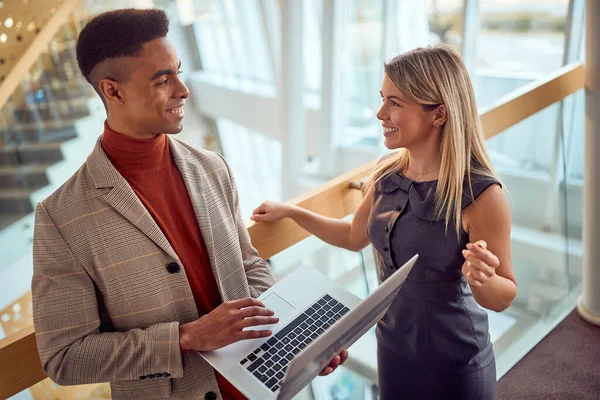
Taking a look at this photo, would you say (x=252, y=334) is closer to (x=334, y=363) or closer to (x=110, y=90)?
(x=334, y=363)

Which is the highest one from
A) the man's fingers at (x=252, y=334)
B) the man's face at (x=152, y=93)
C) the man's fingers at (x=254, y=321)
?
the man's face at (x=152, y=93)

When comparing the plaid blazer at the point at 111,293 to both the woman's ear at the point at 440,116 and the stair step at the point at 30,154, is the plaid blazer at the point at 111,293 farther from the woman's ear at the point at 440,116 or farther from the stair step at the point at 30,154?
the stair step at the point at 30,154

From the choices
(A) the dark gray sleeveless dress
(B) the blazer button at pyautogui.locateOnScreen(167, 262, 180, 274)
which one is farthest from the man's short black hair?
(A) the dark gray sleeveless dress

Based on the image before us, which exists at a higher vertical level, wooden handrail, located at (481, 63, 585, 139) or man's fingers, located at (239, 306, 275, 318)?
man's fingers, located at (239, 306, 275, 318)

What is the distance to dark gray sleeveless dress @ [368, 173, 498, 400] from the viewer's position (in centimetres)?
165

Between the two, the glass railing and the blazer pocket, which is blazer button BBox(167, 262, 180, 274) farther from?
the glass railing

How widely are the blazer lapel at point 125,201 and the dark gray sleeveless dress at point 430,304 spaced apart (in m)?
0.69

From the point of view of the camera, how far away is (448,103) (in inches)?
62.0

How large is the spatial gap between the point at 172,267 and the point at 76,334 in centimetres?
24

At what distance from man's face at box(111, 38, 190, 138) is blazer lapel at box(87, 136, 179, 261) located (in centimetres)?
11

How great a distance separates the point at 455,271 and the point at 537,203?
160 centimetres

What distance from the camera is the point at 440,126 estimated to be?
1646 mm

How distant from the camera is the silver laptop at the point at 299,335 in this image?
1164 mm

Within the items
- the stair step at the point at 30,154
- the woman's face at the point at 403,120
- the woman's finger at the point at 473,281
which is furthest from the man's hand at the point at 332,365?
the stair step at the point at 30,154
